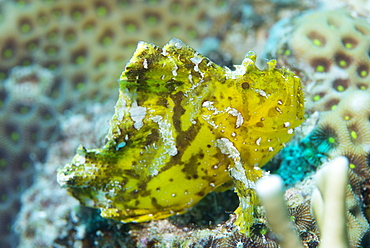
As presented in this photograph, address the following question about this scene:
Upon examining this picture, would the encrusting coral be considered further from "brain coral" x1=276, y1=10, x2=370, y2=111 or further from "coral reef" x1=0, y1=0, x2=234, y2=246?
"coral reef" x1=0, y1=0, x2=234, y2=246

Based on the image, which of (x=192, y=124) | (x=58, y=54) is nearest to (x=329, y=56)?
(x=192, y=124)

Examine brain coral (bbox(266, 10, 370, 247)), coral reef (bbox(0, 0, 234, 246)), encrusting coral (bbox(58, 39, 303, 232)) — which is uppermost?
coral reef (bbox(0, 0, 234, 246))

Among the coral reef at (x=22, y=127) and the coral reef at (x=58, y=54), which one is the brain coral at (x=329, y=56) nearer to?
the coral reef at (x=58, y=54)

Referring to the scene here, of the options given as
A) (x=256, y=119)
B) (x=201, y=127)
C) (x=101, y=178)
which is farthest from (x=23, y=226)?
(x=256, y=119)

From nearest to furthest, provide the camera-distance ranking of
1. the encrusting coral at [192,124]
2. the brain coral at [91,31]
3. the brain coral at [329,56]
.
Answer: the encrusting coral at [192,124], the brain coral at [329,56], the brain coral at [91,31]

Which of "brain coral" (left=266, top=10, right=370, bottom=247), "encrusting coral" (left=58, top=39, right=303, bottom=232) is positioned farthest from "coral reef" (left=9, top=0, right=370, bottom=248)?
"encrusting coral" (left=58, top=39, right=303, bottom=232)

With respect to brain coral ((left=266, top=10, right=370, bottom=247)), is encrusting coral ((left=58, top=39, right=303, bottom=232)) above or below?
below

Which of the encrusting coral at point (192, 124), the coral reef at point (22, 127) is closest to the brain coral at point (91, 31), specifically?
the coral reef at point (22, 127)

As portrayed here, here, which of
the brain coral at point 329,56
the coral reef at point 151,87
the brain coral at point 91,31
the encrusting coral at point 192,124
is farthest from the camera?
the brain coral at point 91,31
